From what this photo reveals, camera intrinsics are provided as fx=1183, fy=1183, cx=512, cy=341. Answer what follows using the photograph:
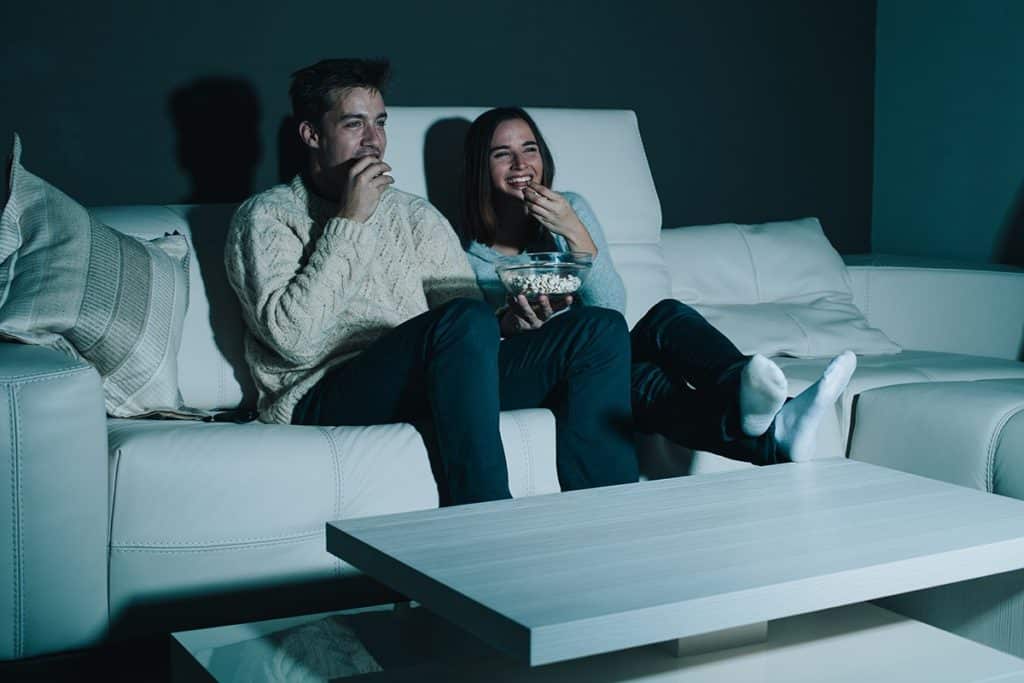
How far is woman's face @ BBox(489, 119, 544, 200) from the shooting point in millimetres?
2699

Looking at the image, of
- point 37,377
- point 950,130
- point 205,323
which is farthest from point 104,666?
point 950,130

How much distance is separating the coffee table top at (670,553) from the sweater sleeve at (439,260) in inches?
37.5

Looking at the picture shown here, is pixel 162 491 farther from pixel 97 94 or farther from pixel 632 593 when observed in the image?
pixel 97 94

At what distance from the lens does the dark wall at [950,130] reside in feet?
12.4

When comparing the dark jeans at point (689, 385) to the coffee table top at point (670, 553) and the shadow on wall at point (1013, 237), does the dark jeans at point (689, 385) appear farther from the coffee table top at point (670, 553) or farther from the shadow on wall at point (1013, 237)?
the shadow on wall at point (1013, 237)

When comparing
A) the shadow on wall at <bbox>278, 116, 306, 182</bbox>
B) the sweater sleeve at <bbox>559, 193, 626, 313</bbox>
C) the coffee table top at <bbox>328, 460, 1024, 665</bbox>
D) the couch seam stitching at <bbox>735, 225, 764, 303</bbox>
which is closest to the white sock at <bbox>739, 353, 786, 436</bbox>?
the coffee table top at <bbox>328, 460, 1024, 665</bbox>

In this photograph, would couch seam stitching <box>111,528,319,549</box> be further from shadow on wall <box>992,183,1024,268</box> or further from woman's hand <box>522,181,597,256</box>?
shadow on wall <box>992,183,1024,268</box>

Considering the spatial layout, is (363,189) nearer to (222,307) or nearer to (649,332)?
(222,307)

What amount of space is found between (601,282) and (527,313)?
42 centimetres

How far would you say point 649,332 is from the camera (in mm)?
2459

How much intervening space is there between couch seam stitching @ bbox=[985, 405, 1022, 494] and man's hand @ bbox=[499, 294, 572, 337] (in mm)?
826

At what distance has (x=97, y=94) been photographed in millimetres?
2926

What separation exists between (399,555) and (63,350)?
0.99 meters

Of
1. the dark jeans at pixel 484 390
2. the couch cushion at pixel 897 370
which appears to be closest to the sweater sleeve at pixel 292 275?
the dark jeans at pixel 484 390
